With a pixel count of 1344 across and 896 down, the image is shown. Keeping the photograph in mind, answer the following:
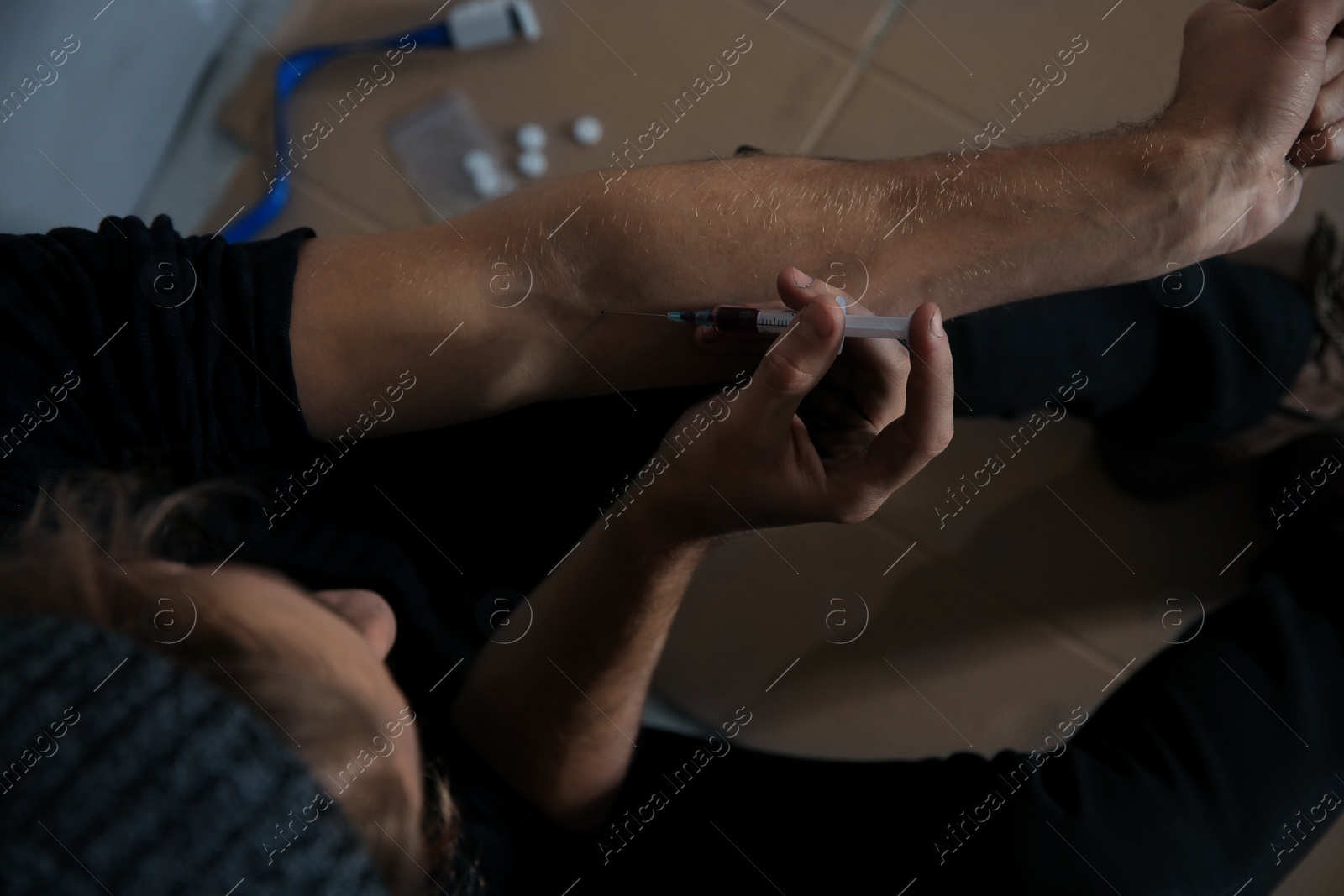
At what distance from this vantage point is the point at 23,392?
599 mm

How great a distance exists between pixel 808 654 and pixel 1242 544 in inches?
20.4

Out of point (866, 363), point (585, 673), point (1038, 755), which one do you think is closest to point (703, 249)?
point (866, 363)

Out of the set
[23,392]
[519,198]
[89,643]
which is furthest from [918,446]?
[23,392]

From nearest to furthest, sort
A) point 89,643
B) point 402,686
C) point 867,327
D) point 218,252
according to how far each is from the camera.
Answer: point 89,643 < point 867,327 < point 218,252 < point 402,686

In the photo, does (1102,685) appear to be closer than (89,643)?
No

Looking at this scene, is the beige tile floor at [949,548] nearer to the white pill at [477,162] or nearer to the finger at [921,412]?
the white pill at [477,162]

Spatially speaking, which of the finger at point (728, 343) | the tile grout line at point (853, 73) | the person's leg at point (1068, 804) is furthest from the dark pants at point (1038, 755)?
the tile grout line at point (853, 73)

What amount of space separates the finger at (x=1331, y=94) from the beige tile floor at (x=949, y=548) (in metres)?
0.31

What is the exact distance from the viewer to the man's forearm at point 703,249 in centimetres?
65

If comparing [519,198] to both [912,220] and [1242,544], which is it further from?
[1242,544]

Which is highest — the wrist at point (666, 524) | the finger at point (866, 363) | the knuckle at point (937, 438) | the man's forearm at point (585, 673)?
the finger at point (866, 363)

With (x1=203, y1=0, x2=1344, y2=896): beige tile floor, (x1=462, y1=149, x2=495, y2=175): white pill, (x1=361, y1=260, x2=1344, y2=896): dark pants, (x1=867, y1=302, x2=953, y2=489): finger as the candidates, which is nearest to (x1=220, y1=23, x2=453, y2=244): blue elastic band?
(x1=462, y1=149, x2=495, y2=175): white pill

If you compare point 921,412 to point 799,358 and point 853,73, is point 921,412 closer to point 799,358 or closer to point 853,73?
point 799,358

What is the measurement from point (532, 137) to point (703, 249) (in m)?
0.51
